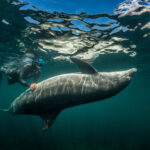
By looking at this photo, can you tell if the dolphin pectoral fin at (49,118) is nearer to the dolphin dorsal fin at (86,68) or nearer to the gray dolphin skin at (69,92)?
the gray dolphin skin at (69,92)

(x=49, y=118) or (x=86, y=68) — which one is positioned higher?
(x=86, y=68)

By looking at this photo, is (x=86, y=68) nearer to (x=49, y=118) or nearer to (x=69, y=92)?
(x=69, y=92)

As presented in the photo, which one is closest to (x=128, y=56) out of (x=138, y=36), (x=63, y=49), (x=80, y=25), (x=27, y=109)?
(x=138, y=36)

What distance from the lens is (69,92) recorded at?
220 inches

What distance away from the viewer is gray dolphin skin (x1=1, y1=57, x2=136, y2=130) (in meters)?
5.59

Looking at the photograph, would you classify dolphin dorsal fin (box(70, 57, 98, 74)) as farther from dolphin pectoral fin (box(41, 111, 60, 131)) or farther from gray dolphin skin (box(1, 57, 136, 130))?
dolphin pectoral fin (box(41, 111, 60, 131))

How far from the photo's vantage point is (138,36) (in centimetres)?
1321

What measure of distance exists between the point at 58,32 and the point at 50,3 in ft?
11.9

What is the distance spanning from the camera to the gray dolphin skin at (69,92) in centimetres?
559

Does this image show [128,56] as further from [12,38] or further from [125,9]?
[12,38]

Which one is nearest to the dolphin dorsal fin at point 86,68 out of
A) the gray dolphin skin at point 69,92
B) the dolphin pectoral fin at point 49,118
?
the gray dolphin skin at point 69,92

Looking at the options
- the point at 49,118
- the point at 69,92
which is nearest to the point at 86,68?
the point at 69,92

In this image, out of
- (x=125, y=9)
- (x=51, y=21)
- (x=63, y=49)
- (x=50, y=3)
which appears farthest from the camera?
(x=63, y=49)

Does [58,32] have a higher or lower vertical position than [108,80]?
higher
